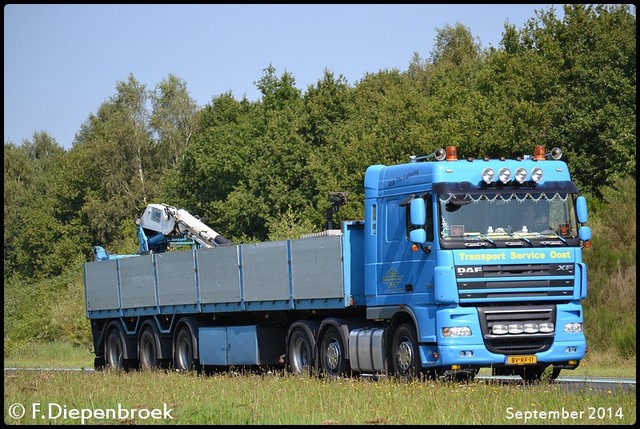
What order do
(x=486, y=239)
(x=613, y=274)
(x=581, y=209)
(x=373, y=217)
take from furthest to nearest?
(x=613, y=274) → (x=373, y=217) → (x=581, y=209) → (x=486, y=239)

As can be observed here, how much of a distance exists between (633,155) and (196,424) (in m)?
38.0

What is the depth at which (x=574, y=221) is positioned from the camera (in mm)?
20250

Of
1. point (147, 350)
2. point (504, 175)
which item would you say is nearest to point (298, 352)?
point (504, 175)

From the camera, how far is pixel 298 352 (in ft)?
79.0

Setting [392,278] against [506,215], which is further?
[392,278]

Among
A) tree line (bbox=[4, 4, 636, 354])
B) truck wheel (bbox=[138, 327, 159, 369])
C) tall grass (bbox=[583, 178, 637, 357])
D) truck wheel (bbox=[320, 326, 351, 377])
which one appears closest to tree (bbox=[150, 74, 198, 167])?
tree line (bbox=[4, 4, 636, 354])

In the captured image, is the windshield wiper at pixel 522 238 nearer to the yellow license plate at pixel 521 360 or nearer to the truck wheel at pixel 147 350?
the yellow license plate at pixel 521 360

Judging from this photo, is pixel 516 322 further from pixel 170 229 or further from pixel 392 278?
pixel 170 229

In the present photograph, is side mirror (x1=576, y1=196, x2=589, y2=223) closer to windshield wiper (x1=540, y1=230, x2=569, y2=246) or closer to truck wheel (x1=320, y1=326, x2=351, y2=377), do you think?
windshield wiper (x1=540, y1=230, x2=569, y2=246)

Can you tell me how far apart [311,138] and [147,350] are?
148ft

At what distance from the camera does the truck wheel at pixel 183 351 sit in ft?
91.2

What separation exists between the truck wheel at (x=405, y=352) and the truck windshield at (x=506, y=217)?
1.86m

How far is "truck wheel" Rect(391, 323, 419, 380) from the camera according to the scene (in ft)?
65.9

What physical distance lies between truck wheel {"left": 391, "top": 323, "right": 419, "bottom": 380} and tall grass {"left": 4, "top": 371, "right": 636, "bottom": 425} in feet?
1.49
